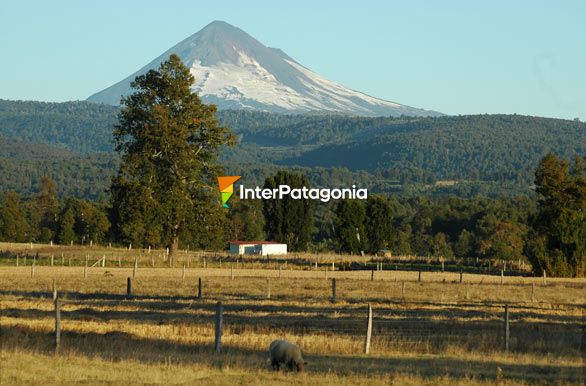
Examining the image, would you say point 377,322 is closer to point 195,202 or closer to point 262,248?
point 195,202

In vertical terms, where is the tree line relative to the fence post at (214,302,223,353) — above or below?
above

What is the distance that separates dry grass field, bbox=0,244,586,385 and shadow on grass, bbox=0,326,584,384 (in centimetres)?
4

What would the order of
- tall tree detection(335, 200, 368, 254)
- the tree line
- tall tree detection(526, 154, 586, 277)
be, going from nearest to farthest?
the tree line → tall tree detection(526, 154, 586, 277) → tall tree detection(335, 200, 368, 254)

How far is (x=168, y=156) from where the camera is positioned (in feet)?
246

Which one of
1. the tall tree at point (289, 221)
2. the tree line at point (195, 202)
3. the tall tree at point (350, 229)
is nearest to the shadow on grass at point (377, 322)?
the tree line at point (195, 202)

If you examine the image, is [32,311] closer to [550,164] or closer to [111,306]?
[111,306]

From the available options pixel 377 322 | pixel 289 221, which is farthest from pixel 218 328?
pixel 289 221

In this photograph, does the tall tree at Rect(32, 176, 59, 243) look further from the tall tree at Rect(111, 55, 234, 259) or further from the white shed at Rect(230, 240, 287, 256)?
the tall tree at Rect(111, 55, 234, 259)

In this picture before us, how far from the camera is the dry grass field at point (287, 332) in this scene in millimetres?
23469

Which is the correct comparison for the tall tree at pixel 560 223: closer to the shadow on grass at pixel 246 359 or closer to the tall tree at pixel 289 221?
the tall tree at pixel 289 221

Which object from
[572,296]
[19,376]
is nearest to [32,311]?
[19,376]

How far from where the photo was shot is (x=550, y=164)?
88.0 meters

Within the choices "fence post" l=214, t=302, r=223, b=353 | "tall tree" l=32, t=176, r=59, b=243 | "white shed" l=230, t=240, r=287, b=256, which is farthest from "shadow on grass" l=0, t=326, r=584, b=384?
"tall tree" l=32, t=176, r=59, b=243

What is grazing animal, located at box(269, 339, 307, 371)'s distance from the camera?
2384 centimetres
